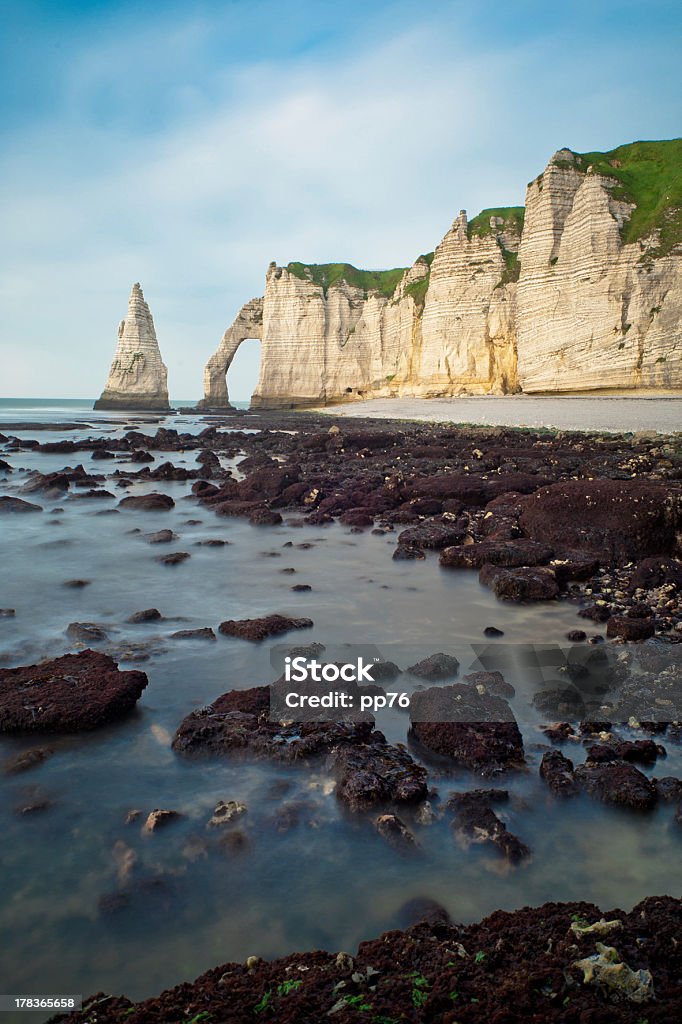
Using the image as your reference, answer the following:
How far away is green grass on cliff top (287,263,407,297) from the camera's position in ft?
222

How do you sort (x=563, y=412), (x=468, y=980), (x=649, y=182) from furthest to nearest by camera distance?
1. (x=649, y=182)
2. (x=563, y=412)
3. (x=468, y=980)

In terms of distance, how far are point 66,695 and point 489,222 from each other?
50.6 m

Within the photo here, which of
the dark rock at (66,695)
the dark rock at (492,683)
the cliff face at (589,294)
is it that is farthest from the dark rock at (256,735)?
the cliff face at (589,294)

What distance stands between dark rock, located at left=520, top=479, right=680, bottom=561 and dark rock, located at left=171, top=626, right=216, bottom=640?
4199 millimetres

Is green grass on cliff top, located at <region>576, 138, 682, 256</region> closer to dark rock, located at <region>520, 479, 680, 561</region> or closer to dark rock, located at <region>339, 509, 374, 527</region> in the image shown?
dark rock, located at <region>339, 509, 374, 527</region>

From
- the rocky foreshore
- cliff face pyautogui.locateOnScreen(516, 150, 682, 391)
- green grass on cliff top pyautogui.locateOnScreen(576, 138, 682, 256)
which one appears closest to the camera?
the rocky foreshore

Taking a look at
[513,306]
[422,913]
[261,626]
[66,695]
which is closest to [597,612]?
[261,626]

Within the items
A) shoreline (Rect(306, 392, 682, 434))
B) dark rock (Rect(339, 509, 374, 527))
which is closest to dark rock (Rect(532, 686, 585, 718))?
dark rock (Rect(339, 509, 374, 527))

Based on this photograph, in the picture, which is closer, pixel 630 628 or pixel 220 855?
pixel 220 855

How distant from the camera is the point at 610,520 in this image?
7.25 m

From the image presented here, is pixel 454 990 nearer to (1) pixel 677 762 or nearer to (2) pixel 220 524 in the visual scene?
(1) pixel 677 762

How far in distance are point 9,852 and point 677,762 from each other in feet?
10.5

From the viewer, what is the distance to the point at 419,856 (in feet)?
8.55

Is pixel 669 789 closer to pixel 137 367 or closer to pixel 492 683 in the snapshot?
pixel 492 683
